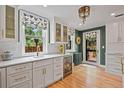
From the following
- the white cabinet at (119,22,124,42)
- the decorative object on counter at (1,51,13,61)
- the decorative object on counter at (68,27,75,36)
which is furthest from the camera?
the decorative object on counter at (68,27,75,36)

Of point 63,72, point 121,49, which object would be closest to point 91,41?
point 121,49

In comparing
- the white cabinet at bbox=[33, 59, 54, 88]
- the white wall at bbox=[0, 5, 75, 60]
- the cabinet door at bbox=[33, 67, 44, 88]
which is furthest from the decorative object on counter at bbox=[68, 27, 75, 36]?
the cabinet door at bbox=[33, 67, 44, 88]

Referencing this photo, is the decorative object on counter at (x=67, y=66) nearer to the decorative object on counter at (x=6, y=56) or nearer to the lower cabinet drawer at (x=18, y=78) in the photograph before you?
the lower cabinet drawer at (x=18, y=78)

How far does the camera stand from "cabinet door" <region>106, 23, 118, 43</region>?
16.5ft

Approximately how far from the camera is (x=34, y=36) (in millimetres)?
4121

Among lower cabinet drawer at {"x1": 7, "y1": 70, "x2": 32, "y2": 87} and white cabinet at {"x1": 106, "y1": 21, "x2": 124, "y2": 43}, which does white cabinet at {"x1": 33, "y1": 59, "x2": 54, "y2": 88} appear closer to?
lower cabinet drawer at {"x1": 7, "y1": 70, "x2": 32, "y2": 87}

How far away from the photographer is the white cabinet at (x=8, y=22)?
8.13ft

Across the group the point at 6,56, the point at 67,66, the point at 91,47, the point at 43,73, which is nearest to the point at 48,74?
the point at 43,73

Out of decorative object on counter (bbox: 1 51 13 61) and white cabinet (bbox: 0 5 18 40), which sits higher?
white cabinet (bbox: 0 5 18 40)

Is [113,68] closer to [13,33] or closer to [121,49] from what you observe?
[121,49]

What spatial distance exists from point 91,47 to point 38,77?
5.24m

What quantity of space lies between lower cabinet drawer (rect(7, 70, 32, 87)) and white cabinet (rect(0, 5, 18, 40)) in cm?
82
